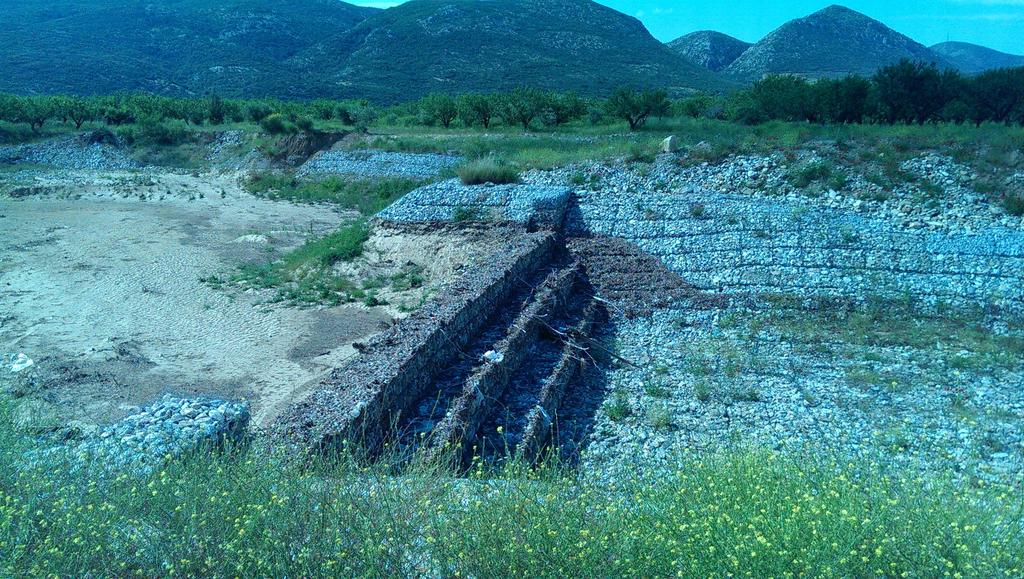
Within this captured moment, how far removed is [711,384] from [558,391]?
2316mm

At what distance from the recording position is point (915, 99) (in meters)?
27.8

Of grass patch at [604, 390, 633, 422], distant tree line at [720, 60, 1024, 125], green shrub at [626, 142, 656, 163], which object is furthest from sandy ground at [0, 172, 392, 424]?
distant tree line at [720, 60, 1024, 125]

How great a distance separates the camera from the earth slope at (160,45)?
2576 inches

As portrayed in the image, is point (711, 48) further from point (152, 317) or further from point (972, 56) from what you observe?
point (152, 317)

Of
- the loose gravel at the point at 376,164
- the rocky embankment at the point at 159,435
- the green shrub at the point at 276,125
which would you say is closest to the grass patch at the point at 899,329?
the rocky embankment at the point at 159,435

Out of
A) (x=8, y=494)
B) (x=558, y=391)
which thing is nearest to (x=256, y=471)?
(x=8, y=494)

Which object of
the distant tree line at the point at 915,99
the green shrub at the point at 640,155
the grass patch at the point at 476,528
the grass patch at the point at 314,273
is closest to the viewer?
the grass patch at the point at 476,528

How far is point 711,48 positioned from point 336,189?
91.6 m

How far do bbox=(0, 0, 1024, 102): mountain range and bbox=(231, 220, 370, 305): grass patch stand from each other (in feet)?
165

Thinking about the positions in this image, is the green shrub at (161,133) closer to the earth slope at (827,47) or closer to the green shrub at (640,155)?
the green shrub at (640,155)

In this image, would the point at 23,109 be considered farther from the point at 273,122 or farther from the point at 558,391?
the point at 558,391

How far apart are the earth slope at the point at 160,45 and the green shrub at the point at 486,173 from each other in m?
54.6

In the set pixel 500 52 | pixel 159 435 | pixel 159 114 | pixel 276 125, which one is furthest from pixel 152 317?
pixel 500 52

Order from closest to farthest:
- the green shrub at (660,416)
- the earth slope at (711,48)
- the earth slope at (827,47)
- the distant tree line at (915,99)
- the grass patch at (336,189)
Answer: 1. the green shrub at (660,416)
2. the grass patch at (336,189)
3. the distant tree line at (915,99)
4. the earth slope at (827,47)
5. the earth slope at (711,48)
